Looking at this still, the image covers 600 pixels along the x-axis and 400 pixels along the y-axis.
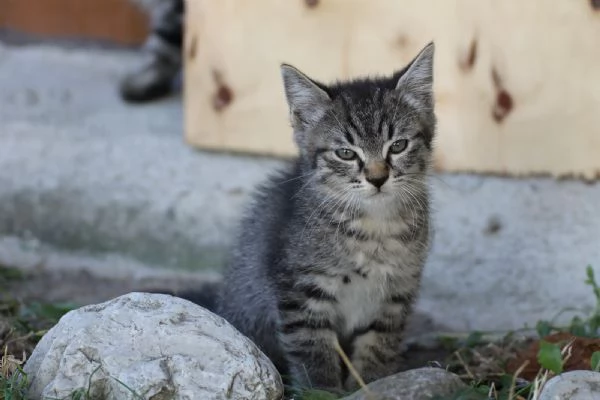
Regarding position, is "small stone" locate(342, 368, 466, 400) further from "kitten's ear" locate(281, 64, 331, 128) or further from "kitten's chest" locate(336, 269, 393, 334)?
"kitten's ear" locate(281, 64, 331, 128)

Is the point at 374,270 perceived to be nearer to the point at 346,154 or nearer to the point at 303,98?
the point at 346,154

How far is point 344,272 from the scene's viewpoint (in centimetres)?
335

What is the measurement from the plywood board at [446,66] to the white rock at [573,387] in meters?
1.58

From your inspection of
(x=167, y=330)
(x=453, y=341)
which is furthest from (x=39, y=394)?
(x=453, y=341)

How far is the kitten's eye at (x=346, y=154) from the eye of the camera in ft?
11.0

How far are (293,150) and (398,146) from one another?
4.38 feet

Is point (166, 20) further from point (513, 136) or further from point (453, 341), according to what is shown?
point (453, 341)

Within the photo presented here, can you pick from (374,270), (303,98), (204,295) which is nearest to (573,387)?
(374,270)

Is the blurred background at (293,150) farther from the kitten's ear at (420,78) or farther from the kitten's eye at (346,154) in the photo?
the kitten's eye at (346,154)

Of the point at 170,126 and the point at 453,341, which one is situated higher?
the point at 170,126

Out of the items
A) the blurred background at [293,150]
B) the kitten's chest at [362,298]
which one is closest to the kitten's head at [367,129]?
the kitten's chest at [362,298]

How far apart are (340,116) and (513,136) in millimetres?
1166

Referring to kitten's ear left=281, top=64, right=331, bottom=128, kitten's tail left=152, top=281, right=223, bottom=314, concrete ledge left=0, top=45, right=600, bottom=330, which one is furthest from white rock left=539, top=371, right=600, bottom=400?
kitten's tail left=152, top=281, right=223, bottom=314

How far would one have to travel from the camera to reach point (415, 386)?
2.83m
